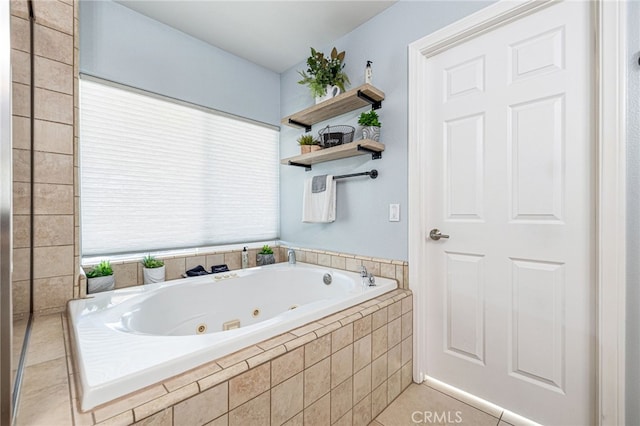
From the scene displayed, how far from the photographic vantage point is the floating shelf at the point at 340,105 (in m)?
1.84

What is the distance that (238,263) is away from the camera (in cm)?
237

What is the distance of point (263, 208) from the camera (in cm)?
268

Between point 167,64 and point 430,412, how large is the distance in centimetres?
277

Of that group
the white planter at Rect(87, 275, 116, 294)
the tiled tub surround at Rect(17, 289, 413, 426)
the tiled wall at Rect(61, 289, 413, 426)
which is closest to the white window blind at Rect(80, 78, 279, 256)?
the white planter at Rect(87, 275, 116, 294)

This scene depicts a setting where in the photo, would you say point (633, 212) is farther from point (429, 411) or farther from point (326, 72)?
point (326, 72)

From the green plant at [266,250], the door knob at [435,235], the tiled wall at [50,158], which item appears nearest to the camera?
the tiled wall at [50,158]

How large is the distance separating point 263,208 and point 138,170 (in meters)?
1.05

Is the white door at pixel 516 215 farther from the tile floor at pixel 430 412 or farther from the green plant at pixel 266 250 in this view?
the green plant at pixel 266 250

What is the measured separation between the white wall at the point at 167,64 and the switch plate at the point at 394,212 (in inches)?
58.8

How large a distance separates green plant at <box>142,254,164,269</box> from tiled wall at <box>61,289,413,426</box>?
2.59 feet

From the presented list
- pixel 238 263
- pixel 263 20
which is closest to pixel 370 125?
pixel 263 20

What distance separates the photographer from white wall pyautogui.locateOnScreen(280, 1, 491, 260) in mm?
1776

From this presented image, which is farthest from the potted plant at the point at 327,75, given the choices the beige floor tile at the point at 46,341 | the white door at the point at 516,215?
the beige floor tile at the point at 46,341

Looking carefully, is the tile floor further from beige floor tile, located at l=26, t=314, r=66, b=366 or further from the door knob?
beige floor tile, located at l=26, t=314, r=66, b=366
